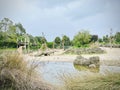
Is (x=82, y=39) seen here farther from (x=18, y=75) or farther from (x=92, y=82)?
(x=92, y=82)

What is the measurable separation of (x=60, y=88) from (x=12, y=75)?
0.95 meters

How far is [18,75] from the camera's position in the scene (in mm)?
4016

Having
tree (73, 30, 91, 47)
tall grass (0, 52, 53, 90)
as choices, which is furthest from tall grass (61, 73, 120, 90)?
Answer: tree (73, 30, 91, 47)

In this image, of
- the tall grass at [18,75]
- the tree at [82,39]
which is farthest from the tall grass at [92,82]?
the tree at [82,39]

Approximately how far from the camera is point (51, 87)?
3.90m

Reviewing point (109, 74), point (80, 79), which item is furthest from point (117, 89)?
point (80, 79)

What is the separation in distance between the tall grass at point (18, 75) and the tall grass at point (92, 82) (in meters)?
0.50

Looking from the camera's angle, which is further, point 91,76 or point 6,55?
point 6,55

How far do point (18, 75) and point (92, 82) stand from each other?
143 centimetres

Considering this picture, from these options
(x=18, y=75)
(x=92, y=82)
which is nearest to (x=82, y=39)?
(x=18, y=75)

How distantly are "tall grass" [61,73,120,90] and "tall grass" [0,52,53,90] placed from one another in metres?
0.50

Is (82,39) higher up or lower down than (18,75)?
higher up

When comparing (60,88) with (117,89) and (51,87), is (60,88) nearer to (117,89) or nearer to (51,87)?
(51,87)

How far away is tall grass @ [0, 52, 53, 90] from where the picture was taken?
396 centimetres
